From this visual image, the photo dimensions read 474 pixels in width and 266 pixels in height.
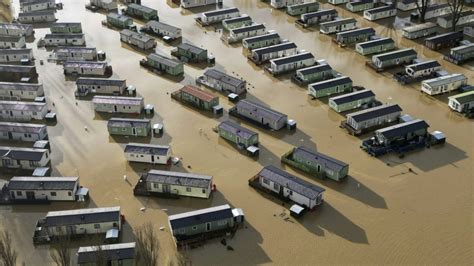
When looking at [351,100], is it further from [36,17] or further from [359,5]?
[36,17]

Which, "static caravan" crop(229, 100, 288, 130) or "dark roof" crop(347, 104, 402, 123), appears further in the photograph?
"static caravan" crop(229, 100, 288, 130)

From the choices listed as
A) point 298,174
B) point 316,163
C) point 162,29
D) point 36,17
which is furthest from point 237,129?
point 36,17

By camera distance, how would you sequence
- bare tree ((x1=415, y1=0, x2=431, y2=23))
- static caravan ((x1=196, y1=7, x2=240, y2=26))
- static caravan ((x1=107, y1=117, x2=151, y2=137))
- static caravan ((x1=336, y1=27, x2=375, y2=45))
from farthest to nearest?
static caravan ((x1=196, y1=7, x2=240, y2=26)) < bare tree ((x1=415, y1=0, x2=431, y2=23)) < static caravan ((x1=336, y1=27, x2=375, y2=45)) < static caravan ((x1=107, y1=117, x2=151, y2=137))

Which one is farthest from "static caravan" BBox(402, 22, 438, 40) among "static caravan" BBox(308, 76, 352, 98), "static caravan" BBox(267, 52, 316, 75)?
"static caravan" BBox(308, 76, 352, 98)

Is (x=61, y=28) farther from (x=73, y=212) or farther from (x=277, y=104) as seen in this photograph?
(x=73, y=212)

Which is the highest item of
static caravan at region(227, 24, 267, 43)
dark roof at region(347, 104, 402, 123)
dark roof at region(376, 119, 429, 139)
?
static caravan at region(227, 24, 267, 43)

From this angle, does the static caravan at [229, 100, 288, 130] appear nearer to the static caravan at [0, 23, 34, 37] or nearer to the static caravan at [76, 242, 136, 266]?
the static caravan at [76, 242, 136, 266]
